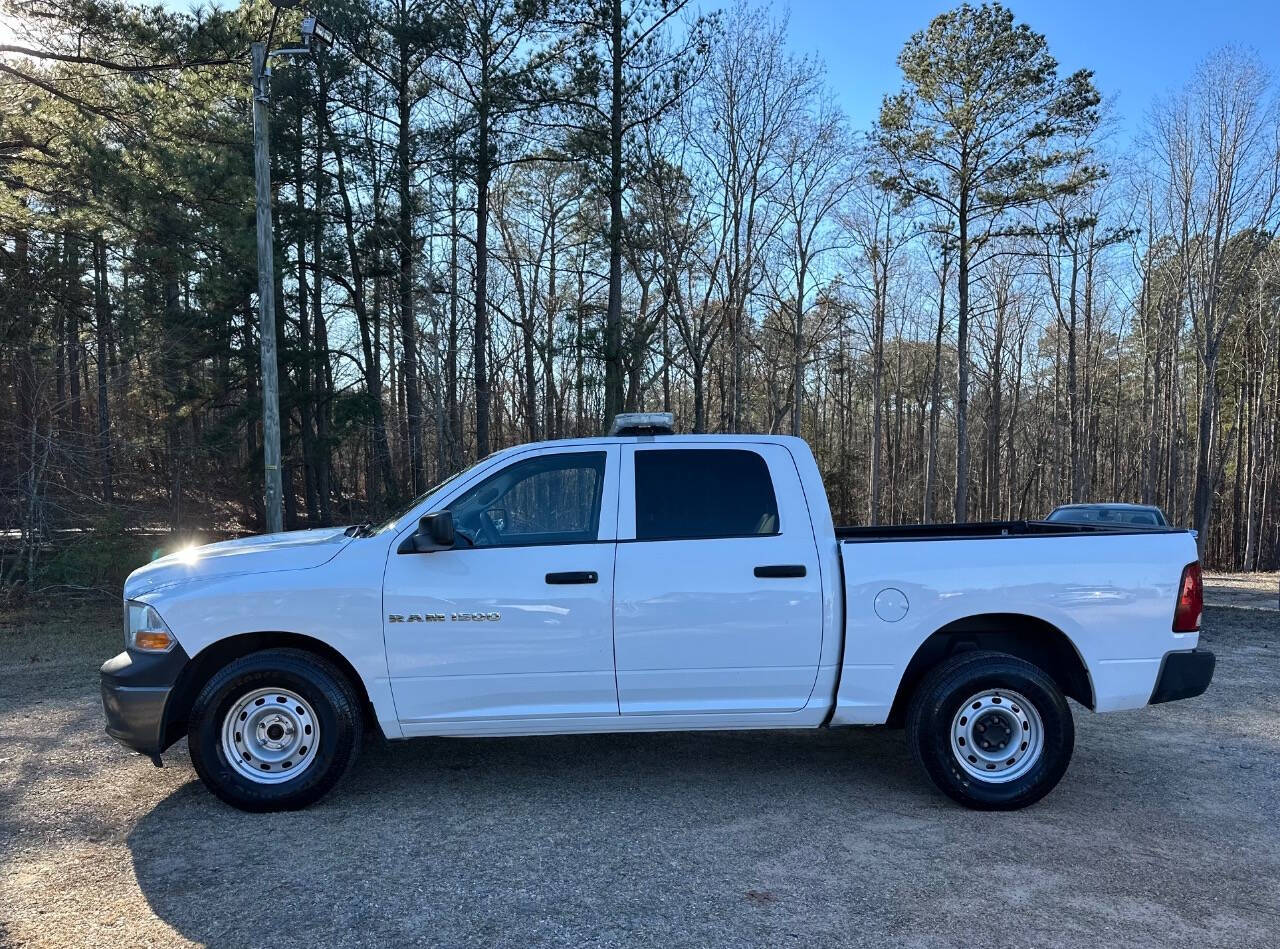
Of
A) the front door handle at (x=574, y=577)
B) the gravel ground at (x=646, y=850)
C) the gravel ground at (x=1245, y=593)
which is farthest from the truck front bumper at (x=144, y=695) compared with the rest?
the gravel ground at (x=1245, y=593)

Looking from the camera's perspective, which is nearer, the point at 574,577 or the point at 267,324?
the point at 574,577

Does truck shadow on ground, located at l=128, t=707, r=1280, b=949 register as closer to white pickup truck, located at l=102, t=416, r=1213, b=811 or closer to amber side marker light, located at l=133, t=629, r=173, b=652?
white pickup truck, located at l=102, t=416, r=1213, b=811

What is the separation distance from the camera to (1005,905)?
11.1 ft

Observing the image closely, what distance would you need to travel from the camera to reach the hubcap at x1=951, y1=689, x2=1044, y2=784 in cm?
445

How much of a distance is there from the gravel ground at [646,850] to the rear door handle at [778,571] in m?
1.27

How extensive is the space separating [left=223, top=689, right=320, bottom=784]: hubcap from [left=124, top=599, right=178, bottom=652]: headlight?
48 centimetres

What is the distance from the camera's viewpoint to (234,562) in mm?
4398

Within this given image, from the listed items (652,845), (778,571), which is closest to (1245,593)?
(778,571)

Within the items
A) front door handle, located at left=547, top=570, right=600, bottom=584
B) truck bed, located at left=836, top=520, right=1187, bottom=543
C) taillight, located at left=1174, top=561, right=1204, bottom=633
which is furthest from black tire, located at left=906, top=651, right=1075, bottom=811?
front door handle, located at left=547, top=570, right=600, bottom=584

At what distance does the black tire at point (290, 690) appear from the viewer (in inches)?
168

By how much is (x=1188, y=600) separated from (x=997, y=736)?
1.26 metres

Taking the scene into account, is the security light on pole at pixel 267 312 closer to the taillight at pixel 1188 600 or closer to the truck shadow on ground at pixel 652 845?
the truck shadow on ground at pixel 652 845

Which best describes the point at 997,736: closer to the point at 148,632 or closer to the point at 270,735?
the point at 270,735

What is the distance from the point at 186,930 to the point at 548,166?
23.6 meters
